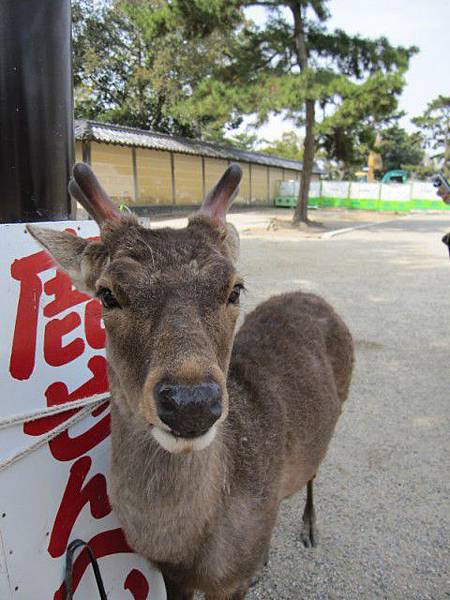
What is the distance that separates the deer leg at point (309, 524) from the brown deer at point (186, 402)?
0.64 metres

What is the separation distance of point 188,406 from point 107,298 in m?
0.57

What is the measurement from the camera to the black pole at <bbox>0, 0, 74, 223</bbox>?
1979mm

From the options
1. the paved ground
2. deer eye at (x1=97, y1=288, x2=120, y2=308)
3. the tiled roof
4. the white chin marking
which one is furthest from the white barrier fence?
the white chin marking

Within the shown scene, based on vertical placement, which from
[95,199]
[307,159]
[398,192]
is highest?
[307,159]

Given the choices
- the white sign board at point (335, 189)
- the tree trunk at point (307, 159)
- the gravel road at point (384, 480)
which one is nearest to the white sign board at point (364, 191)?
the white sign board at point (335, 189)

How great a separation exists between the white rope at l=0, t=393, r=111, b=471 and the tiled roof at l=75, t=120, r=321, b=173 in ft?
60.3

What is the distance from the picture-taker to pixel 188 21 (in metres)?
16.6

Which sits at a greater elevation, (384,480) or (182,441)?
(182,441)

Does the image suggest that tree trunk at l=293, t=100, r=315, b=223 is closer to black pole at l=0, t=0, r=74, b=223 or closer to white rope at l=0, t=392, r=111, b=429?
black pole at l=0, t=0, r=74, b=223

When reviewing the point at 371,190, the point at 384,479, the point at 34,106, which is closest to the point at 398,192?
the point at 371,190

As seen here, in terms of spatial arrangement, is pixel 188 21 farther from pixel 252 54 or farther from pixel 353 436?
pixel 353 436

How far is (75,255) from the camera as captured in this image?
6.22 feet

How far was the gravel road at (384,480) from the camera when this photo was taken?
2658mm

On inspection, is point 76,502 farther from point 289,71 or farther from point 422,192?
point 422,192
